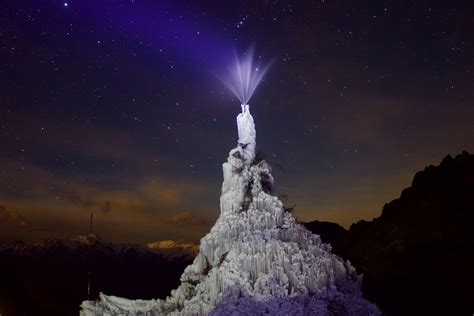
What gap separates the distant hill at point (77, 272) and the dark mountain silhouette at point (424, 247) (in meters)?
55.5

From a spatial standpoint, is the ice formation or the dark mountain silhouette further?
the dark mountain silhouette

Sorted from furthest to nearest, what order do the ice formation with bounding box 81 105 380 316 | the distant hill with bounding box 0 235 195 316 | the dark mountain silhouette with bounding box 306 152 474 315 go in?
the distant hill with bounding box 0 235 195 316, the dark mountain silhouette with bounding box 306 152 474 315, the ice formation with bounding box 81 105 380 316

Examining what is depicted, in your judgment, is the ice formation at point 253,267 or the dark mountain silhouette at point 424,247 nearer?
the ice formation at point 253,267

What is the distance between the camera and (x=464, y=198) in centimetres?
7794

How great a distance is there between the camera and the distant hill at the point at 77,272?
4269 inches

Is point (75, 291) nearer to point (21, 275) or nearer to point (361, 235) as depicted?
point (21, 275)

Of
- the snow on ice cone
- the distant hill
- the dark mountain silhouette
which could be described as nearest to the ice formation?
the snow on ice cone

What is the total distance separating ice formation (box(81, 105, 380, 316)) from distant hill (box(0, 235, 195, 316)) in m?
73.5

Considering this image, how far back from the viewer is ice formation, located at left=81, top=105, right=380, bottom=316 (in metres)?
26.8

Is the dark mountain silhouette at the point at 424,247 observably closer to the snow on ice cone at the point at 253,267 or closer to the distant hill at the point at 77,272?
the snow on ice cone at the point at 253,267

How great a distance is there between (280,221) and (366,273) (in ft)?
153

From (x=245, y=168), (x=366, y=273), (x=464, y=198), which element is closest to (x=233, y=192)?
(x=245, y=168)

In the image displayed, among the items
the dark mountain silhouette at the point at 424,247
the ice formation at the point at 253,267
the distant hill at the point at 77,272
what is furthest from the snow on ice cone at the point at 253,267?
the distant hill at the point at 77,272

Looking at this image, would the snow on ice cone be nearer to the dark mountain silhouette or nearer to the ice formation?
the ice formation
